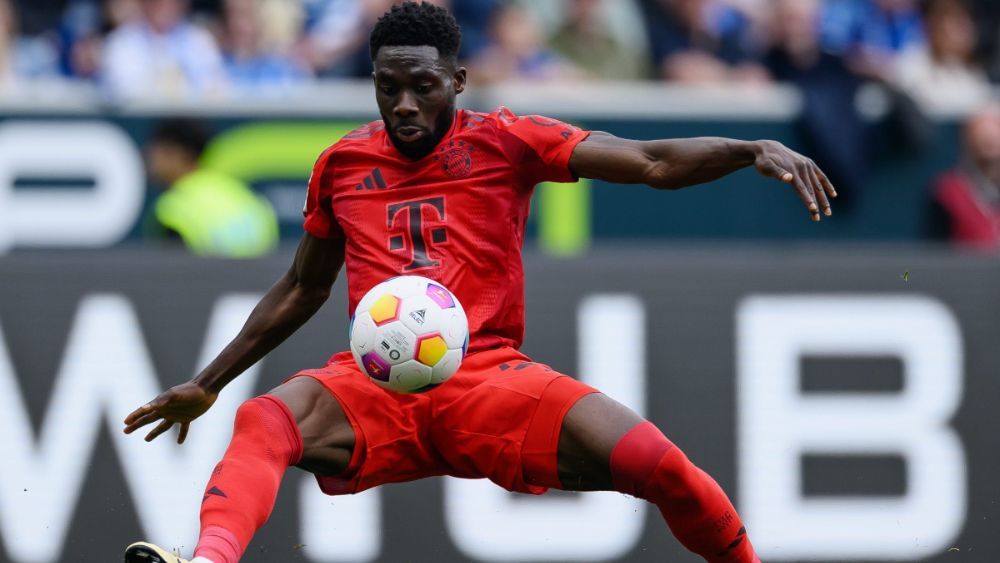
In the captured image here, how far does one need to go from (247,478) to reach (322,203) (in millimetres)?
1068

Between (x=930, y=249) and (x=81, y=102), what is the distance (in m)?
5.57

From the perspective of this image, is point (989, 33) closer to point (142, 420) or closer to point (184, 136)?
point (184, 136)

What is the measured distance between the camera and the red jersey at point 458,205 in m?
5.43

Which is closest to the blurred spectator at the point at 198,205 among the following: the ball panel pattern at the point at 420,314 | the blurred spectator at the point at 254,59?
the blurred spectator at the point at 254,59

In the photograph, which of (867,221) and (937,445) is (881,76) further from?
(937,445)

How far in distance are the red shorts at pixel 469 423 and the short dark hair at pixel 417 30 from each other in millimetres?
1068

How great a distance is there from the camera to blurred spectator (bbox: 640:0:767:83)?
11.3m

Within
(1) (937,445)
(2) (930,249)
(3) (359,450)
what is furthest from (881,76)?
(3) (359,450)

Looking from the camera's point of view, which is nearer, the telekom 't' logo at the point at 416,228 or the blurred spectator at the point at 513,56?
the telekom 't' logo at the point at 416,228

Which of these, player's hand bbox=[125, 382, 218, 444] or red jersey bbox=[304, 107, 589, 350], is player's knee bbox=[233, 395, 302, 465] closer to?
player's hand bbox=[125, 382, 218, 444]

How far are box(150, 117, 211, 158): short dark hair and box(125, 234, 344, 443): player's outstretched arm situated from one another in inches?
153

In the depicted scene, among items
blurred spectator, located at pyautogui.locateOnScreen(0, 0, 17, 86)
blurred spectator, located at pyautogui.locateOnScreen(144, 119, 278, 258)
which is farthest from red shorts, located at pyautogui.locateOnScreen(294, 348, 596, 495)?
blurred spectator, located at pyautogui.locateOnScreen(0, 0, 17, 86)

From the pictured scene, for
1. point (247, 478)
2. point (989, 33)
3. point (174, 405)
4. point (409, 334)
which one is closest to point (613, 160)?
point (409, 334)

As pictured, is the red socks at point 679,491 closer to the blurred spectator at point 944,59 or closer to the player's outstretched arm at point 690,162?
the player's outstretched arm at point 690,162
